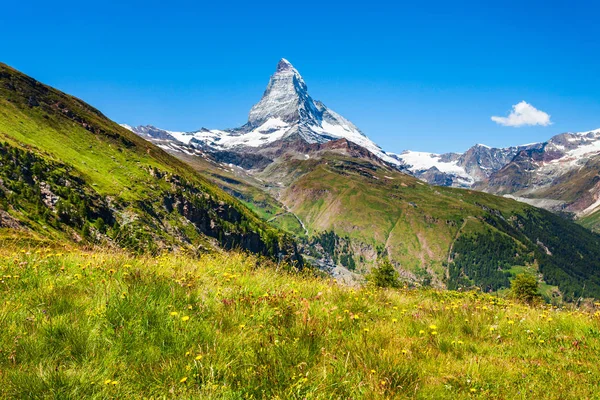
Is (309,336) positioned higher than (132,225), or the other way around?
(309,336)

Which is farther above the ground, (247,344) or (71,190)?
(247,344)

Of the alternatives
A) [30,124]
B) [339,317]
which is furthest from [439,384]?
[30,124]

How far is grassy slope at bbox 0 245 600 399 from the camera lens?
451cm

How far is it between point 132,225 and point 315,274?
139 metres

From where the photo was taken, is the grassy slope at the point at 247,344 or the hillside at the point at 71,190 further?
the hillside at the point at 71,190

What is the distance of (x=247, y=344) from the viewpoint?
565 centimetres

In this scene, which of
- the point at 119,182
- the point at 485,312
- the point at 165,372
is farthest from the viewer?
the point at 119,182

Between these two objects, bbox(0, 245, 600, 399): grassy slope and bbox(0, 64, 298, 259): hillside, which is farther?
bbox(0, 64, 298, 259): hillside

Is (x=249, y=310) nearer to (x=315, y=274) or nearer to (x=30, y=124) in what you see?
(x=315, y=274)

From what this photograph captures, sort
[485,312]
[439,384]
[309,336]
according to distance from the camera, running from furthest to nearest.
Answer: [485,312] → [309,336] → [439,384]

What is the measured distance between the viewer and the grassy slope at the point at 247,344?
14.8 feet

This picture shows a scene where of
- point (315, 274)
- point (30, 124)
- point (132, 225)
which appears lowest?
point (132, 225)

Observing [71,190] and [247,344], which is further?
[71,190]

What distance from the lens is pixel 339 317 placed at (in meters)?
7.22
